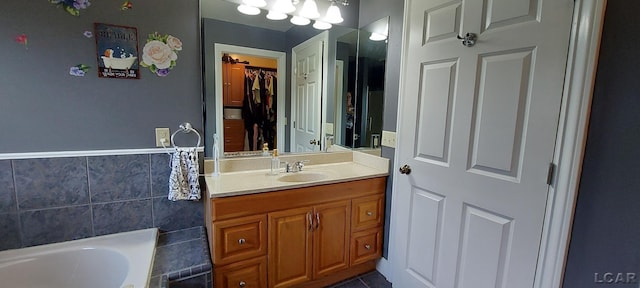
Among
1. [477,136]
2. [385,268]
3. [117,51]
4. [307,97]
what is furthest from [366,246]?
[117,51]

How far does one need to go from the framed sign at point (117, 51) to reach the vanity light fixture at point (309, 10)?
115 centimetres

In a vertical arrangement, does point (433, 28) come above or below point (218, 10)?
below

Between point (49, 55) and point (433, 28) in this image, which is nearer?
Answer: point (49, 55)

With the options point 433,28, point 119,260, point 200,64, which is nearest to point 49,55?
point 200,64

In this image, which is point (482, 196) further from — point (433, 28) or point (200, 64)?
point (200, 64)

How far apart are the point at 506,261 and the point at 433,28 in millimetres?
1373

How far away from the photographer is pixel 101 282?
5.24ft

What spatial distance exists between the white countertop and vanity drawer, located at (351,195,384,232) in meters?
0.19

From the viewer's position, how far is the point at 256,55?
2115mm

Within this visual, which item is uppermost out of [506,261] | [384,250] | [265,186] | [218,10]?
[218,10]

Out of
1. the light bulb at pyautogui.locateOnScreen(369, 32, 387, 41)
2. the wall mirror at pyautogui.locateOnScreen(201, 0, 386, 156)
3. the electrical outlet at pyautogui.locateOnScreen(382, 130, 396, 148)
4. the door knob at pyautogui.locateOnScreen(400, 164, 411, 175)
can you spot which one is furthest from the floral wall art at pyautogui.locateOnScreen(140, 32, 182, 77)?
the door knob at pyautogui.locateOnScreen(400, 164, 411, 175)

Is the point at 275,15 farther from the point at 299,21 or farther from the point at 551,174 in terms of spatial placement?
the point at 551,174

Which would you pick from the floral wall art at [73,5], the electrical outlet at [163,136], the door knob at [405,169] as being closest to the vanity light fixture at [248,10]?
the floral wall art at [73,5]

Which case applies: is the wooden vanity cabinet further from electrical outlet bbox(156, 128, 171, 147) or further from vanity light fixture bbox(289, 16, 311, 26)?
vanity light fixture bbox(289, 16, 311, 26)
